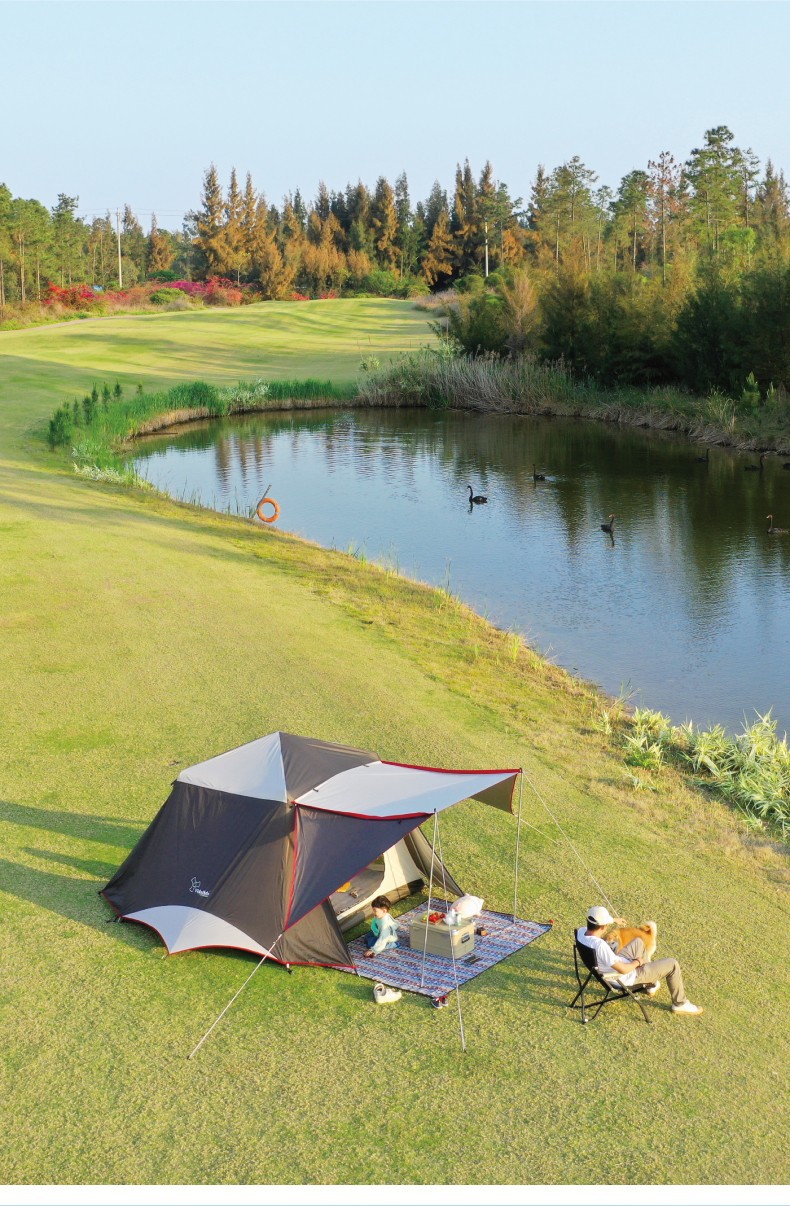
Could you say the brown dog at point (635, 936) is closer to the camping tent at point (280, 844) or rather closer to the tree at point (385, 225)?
the camping tent at point (280, 844)

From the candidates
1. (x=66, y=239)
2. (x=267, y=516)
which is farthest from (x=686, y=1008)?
(x=66, y=239)

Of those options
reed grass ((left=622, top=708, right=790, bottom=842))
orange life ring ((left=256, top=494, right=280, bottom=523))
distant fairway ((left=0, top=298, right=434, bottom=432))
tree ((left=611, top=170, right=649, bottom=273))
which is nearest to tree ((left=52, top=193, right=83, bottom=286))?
distant fairway ((left=0, top=298, right=434, bottom=432))

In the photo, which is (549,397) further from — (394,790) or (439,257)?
(439,257)

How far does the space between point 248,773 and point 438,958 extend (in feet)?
7.66

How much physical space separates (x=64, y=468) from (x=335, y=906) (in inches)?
1015

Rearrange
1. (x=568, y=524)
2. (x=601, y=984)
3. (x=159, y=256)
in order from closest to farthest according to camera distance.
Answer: (x=601, y=984) → (x=568, y=524) → (x=159, y=256)

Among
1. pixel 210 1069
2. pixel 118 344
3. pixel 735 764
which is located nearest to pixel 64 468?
pixel 735 764

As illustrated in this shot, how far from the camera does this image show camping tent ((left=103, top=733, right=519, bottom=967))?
32.1 feet

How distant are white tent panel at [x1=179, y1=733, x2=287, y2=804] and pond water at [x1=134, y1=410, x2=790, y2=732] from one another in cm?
839

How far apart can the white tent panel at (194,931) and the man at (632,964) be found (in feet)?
8.80

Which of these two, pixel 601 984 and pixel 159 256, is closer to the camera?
pixel 601 984

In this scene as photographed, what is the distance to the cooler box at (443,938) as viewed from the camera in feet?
32.5

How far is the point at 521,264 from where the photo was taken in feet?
253

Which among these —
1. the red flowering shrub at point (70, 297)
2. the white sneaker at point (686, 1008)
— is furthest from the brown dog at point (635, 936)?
the red flowering shrub at point (70, 297)
